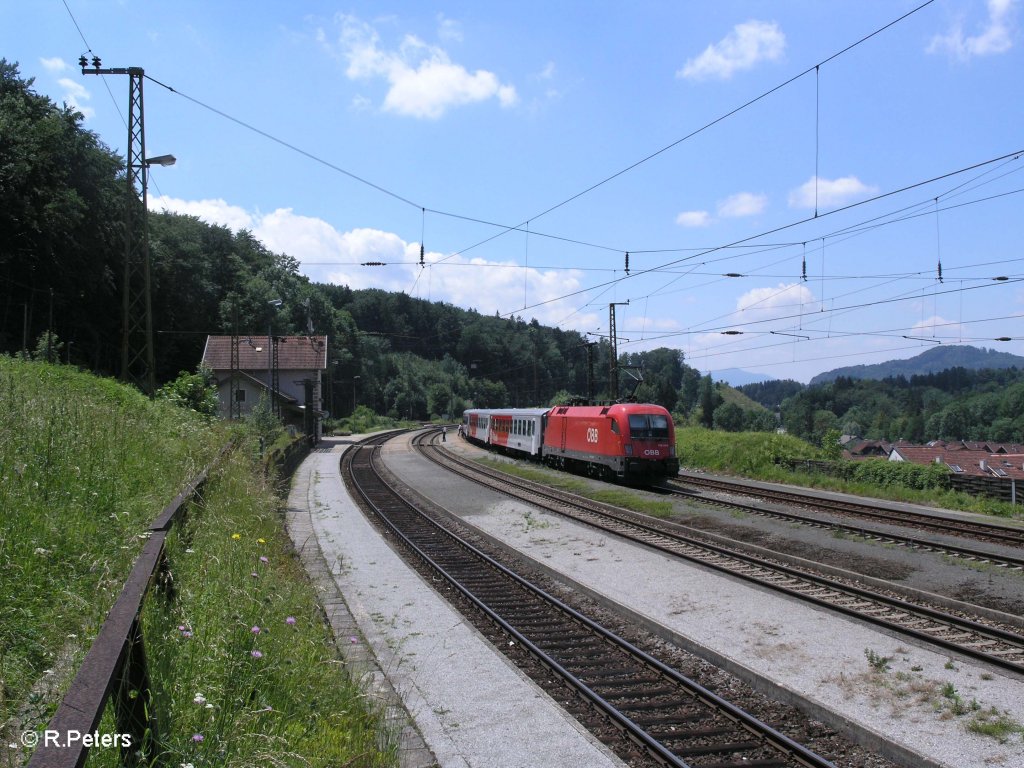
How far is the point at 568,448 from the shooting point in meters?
30.5

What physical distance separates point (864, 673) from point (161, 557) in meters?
6.54

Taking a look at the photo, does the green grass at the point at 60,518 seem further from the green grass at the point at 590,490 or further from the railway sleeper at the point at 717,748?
the green grass at the point at 590,490

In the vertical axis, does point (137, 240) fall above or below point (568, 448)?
above

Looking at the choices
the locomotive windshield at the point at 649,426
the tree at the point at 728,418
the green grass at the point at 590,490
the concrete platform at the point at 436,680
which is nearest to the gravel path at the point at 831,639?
the concrete platform at the point at 436,680

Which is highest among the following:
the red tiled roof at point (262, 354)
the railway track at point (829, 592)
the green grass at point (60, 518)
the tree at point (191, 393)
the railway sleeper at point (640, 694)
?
the red tiled roof at point (262, 354)

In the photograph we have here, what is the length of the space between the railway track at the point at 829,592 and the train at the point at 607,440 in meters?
5.33

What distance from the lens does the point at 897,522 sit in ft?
57.5

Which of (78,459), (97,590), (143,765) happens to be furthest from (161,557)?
(78,459)

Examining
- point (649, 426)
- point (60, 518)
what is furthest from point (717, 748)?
point (649, 426)

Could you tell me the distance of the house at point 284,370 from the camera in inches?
2019

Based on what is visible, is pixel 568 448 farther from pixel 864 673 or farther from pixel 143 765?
pixel 143 765

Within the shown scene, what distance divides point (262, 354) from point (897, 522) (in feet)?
161

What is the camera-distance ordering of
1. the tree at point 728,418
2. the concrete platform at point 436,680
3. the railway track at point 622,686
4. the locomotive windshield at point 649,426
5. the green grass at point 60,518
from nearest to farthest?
the green grass at point 60,518, the concrete platform at point 436,680, the railway track at point 622,686, the locomotive windshield at point 649,426, the tree at point 728,418

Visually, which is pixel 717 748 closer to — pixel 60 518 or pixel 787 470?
pixel 60 518
